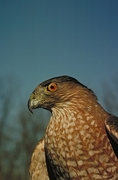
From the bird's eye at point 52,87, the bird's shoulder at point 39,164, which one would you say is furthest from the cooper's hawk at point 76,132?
the bird's shoulder at point 39,164

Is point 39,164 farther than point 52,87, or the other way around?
point 39,164

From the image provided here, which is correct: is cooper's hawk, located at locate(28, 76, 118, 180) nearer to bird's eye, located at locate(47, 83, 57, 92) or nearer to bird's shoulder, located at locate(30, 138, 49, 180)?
bird's eye, located at locate(47, 83, 57, 92)

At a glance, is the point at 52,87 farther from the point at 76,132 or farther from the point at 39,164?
the point at 39,164

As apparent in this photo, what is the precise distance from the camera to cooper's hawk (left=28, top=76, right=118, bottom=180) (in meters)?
4.60

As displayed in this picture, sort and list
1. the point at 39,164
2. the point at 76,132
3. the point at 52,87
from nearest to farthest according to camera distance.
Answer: the point at 76,132
the point at 52,87
the point at 39,164

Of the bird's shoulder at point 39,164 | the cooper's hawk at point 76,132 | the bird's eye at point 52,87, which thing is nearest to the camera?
the cooper's hawk at point 76,132

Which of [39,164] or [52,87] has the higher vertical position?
[52,87]

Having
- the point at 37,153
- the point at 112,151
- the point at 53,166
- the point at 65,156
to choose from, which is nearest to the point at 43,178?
the point at 37,153

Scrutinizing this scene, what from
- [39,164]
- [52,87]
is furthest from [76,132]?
[39,164]

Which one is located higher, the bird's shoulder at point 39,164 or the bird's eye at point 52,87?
the bird's eye at point 52,87

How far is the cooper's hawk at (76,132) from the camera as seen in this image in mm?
4598

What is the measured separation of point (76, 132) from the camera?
4.73 m

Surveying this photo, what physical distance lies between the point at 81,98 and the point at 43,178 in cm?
147

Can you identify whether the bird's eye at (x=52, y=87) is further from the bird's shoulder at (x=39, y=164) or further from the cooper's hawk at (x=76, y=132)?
the bird's shoulder at (x=39, y=164)
